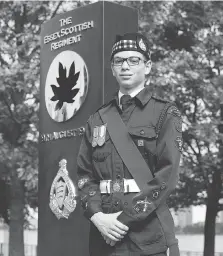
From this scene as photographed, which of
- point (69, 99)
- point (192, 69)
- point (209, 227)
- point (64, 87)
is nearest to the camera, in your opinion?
point (69, 99)

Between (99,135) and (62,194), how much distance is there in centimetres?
377

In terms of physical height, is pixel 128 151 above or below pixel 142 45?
below

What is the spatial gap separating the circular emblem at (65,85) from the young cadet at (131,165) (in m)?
3.44

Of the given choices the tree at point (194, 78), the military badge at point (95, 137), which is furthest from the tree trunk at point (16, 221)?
the military badge at point (95, 137)

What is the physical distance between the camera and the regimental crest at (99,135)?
2.96m

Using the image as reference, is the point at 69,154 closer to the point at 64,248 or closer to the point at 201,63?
the point at 64,248

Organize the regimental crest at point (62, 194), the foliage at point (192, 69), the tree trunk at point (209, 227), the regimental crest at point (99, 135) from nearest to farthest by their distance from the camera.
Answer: the regimental crest at point (99, 135)
the regimental crest at point (62, 194)
the foliage at point (192, 69)
the tree trunk at point (209, 227)

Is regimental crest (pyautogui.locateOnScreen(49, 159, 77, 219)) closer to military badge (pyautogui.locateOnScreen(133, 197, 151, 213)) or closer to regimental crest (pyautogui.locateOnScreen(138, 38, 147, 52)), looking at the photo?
regimental crest (pyautogui.locateOnScreen(138, 38, 147, 52))

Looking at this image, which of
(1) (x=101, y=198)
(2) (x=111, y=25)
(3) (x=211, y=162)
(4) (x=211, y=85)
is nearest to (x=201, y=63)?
(4) (x=211, y=85)

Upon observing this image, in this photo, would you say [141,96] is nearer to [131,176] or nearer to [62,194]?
[131,176]

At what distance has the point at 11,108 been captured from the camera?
47.5 ft

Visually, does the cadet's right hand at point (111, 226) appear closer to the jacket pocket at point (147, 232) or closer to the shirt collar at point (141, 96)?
the jacket pocket at point (147, 232)

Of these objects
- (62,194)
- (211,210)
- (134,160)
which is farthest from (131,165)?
(211,210)

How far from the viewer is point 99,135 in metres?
2.98
